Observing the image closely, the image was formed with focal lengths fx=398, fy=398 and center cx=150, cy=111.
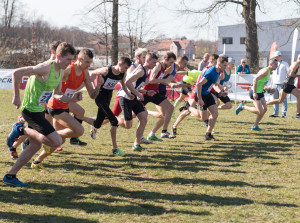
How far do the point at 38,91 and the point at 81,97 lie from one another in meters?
0.55

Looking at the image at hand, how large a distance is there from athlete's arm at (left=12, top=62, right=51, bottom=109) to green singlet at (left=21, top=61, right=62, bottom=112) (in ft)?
0.40

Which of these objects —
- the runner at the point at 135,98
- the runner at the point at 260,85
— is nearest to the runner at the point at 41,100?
the runner at the point at 135,98

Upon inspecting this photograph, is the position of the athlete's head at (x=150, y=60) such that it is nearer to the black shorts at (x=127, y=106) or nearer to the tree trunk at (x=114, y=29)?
the black shorts at (x=127, y=106)

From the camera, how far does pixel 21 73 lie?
4711 mm

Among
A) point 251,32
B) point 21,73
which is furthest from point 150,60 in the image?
point 251,32

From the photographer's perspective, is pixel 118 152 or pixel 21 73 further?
pixel 118 152

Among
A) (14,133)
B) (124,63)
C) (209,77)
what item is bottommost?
(14,133)

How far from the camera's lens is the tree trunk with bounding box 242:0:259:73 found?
23750 mm

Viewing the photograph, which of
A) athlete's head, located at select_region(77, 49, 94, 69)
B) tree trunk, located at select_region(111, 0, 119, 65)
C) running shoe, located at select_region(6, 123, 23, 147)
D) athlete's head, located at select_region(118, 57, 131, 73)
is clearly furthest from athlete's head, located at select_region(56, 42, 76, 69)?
tree trunk, located at select_region(111, 0, 119, 65)

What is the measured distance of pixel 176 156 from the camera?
7492 millimetres

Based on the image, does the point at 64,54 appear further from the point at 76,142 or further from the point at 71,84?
the point at 76,142

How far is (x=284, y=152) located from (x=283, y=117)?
6131 millimetres

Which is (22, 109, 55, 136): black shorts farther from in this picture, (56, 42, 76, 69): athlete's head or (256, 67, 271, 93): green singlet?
(256, 67, 271, 93): green singlet

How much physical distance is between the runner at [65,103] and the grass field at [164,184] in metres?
0.39
